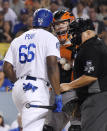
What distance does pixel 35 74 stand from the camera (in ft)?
15.0

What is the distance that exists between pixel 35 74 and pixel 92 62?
696 millimetres

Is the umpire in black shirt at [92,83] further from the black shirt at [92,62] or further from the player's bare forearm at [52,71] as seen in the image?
the player's bare forearm at [52,71]

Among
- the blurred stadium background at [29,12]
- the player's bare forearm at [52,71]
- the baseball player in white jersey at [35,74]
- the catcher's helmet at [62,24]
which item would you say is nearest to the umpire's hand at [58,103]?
the baseball player in white jersey at [35,74]

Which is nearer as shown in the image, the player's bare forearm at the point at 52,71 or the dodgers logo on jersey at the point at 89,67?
the player's bare forearm at the point at 52,71

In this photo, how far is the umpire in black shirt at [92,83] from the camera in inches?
182

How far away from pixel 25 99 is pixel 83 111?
76cm

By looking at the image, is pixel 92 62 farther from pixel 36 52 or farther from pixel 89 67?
pixel 36 52

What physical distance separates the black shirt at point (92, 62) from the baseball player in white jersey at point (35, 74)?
340mm

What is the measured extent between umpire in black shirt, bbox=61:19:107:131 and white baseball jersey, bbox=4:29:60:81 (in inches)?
14.1

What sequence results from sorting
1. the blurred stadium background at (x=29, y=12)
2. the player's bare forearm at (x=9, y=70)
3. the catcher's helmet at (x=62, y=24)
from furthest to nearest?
the blurred stadium background at (x=29, y=12) < the catcher's helmet at (x=62, y=24) < the player's bare forearm at (x=9, y=70)

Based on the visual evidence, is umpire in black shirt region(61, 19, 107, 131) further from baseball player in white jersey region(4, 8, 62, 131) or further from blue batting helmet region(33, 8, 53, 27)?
blue batting helmet region(33, 8, 53, 27)

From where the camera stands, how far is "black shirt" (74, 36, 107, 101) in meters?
4.61

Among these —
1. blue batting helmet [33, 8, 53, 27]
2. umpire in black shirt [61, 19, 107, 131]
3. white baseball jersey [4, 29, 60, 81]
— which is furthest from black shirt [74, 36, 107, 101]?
blue batting helmet [33, 8, 53, 27]

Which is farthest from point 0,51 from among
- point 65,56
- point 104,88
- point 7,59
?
point 104,88
